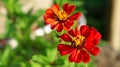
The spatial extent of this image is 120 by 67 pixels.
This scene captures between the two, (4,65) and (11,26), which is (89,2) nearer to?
(11,26)

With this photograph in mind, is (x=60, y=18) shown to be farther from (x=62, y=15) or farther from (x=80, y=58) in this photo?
(x=80, y=58)

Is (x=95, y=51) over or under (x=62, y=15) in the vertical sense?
under

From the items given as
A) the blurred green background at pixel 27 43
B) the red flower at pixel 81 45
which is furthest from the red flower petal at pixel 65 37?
the blurred green background at pixel 27 43

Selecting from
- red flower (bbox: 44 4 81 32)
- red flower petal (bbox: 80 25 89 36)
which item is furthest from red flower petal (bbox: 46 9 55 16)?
red flower petal (bbox: 80 25 89 36)

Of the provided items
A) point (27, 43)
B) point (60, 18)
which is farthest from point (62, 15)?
point (27, 43)

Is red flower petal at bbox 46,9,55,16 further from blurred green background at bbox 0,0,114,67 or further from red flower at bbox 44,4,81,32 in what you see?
blurred green background at bbox 0,0,114,67
